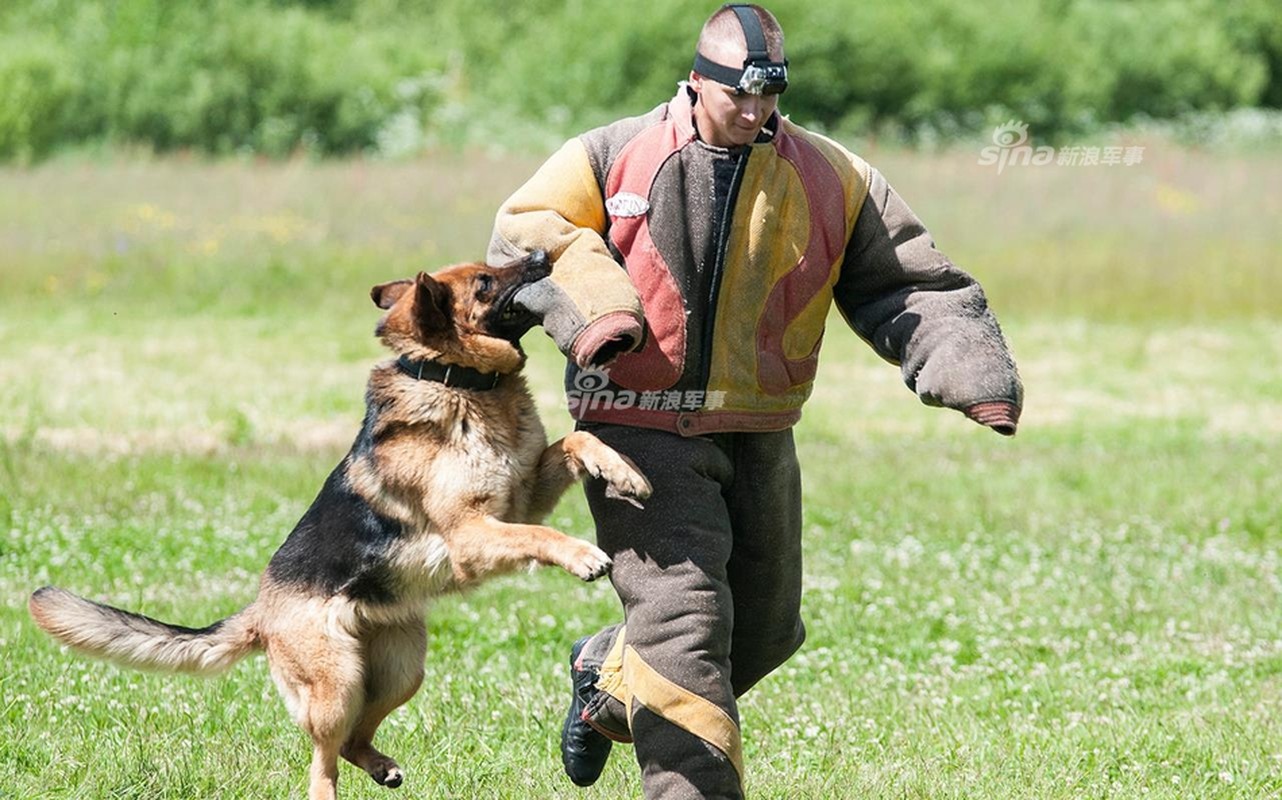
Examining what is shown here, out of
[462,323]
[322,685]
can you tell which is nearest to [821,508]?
[462,323]

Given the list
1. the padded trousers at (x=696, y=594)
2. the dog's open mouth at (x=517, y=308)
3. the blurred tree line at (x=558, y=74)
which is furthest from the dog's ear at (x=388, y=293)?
the blurred tree line at (x=558, y=74)

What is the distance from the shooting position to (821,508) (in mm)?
9781

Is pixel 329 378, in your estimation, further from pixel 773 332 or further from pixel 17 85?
pixel 17 85

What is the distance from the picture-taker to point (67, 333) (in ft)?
51.5

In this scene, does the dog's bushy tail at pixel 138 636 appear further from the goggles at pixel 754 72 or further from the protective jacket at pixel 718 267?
the goggles at pixel 754 72

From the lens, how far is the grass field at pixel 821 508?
5.22 meters

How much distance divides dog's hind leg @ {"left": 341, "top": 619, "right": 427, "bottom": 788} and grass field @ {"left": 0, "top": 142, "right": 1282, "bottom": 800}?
138 mm

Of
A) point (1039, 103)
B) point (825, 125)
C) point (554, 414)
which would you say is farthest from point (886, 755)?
point (1039, 103)

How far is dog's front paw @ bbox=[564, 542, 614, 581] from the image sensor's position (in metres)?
4.18

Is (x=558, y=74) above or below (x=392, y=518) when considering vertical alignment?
below

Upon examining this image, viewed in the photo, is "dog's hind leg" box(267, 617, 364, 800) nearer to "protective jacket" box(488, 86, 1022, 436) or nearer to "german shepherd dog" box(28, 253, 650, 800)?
"german shepherd dog" box(28, 253, 650, 800)

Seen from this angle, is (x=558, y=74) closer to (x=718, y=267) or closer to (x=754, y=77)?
(x=718, y=267)

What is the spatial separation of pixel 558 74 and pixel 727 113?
30.5 m

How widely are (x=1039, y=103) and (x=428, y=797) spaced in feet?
111
